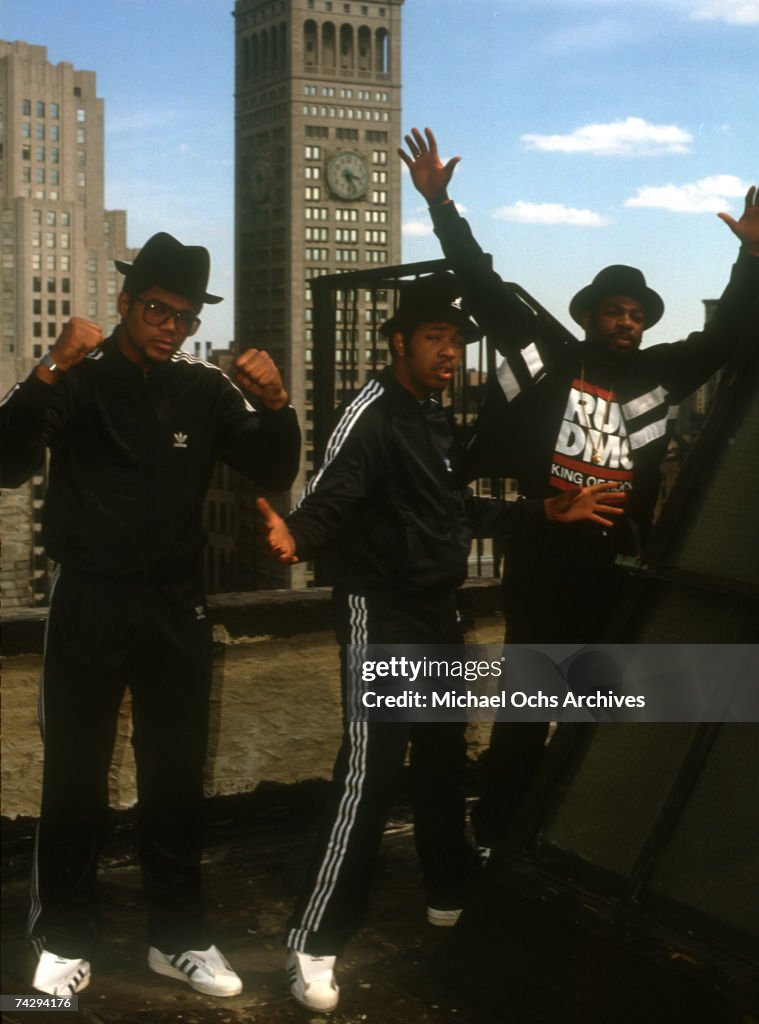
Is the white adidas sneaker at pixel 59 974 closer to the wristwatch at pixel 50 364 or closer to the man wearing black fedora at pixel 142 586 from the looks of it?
the man wearing black fedora at pixel 142 586

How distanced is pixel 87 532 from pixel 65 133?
516ft

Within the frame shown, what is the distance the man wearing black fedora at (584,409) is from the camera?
12.7 feet

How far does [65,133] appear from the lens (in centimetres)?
15050

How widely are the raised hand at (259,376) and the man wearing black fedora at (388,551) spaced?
0.64ft

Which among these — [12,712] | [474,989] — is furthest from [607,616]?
[12,712]

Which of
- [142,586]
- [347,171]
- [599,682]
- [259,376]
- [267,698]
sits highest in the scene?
[347,171]

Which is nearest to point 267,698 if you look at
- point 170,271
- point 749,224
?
point 170,271

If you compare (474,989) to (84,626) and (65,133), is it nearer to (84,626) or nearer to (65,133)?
(84,626)

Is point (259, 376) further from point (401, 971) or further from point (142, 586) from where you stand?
point (401, 971)

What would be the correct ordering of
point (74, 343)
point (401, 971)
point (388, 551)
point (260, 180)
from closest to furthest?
1. point (74, 343)
2. point (388, 551)
3. point (401, 971)
4. point (260, 180)

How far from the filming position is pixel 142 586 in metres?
3.33

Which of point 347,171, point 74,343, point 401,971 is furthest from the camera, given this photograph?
point 347,171

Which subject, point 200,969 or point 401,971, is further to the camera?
point 401,971

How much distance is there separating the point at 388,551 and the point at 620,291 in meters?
1.09
